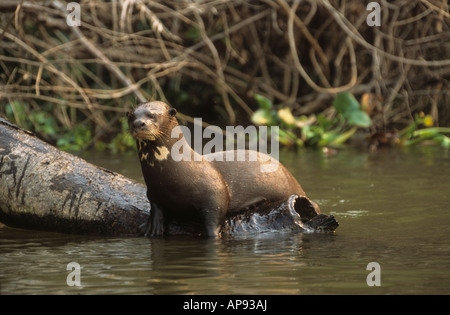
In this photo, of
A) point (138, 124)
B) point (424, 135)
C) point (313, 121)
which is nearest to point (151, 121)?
point (138, 124)

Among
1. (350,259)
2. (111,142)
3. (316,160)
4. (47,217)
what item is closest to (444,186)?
(316,160)

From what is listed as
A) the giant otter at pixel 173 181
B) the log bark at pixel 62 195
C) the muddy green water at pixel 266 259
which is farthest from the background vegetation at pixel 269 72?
the giant otter at pixel 173 181

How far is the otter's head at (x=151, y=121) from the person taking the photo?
3.50 m

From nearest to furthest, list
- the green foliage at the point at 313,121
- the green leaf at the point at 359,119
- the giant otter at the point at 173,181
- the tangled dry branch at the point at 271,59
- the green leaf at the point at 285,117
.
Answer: the giant otter at the point at 173,181, the green leaf at the point at 359,119, the green foliage at the point at 313,121, the green leaf at the point at 285,117, the tangled dry branch at the point at 271,59

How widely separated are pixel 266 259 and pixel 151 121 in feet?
2.91

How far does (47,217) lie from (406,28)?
6548 millimetres

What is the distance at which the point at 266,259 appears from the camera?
3.14 metres

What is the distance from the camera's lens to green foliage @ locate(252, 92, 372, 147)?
795 centimetres

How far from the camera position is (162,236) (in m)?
3.77

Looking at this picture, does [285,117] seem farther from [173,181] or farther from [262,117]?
[173,181]

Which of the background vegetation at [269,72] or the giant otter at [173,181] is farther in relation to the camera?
the background vegetation at [269,72]

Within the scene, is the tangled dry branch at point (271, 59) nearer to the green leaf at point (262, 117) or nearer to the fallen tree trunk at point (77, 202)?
the green leaf at point (262, 117)

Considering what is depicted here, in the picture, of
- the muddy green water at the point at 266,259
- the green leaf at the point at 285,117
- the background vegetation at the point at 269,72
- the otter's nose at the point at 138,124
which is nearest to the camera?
the muddy green water at the point at 266,259

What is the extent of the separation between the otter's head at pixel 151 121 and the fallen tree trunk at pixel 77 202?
0.48 metres
